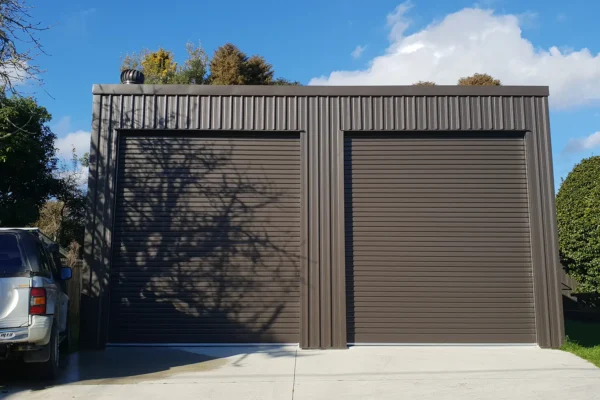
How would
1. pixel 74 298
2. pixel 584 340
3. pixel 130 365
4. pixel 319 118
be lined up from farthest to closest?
pixel 74 298, pixel 584 340, pixel 319 118, pixel 130 365

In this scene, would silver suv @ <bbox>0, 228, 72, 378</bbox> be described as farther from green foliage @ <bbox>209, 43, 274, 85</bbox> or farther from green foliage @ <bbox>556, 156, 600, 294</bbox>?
green foliage @ <bbox>209, 43, 274, 85</bbox>

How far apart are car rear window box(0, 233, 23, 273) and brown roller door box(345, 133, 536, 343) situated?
5.33m

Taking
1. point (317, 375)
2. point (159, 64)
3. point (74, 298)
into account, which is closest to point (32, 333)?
point (317, 375)

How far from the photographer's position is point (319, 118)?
32.4 feet

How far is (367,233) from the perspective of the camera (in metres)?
9.66

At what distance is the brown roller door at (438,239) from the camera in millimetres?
9430

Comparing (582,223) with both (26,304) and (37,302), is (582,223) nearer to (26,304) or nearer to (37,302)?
(37,302)

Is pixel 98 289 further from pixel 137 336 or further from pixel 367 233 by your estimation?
pixel 367 233

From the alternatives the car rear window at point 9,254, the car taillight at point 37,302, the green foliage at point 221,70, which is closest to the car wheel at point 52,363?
the car taillight at point 37,302

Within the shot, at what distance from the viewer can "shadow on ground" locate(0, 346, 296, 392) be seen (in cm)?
689

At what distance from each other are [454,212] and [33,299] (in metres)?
7.03

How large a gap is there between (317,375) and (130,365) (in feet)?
9.37

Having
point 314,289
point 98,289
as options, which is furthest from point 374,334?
point 98,289

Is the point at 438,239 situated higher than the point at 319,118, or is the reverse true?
the point at 319,118
